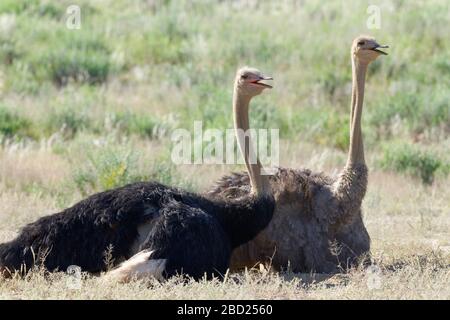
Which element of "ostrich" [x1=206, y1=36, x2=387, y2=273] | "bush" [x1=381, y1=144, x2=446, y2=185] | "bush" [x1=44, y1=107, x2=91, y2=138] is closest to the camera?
"ostrich" [x1=206, y1=36, x2=387, y2=273]

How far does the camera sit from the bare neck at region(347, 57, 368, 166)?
8.93m

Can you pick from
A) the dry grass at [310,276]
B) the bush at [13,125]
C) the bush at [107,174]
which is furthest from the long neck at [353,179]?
the bush at [13,125]

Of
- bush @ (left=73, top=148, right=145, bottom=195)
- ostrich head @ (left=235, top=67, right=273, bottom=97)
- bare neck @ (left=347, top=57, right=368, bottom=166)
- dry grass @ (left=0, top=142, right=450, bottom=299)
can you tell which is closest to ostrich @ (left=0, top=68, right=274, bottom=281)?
dry grass @ (left=0, top=142, right=450, bottom=299)

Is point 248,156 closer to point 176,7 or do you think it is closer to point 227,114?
point 227,114

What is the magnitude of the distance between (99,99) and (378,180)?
18.9ft

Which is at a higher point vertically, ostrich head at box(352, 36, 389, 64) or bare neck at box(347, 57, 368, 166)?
ostrich head at box(352, 36, 389, 64)

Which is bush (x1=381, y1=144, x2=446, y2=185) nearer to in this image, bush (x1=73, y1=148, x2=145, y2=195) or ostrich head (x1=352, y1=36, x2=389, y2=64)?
bush (x1=73, y1=148, x2=145, y2=195)

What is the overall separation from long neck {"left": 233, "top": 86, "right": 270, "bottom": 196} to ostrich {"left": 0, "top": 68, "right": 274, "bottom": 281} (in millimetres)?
385

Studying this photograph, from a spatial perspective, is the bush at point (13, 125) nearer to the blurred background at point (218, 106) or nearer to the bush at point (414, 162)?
the blurred background at point (218, 106)

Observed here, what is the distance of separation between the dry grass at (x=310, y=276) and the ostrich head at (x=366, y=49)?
1.54 m

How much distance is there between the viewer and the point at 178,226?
7.64 meters

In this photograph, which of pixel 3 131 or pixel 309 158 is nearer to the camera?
pixel 309 158

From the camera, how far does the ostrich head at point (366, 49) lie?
359 inches

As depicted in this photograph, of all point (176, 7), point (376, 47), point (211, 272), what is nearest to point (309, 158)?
point (376, 47)
